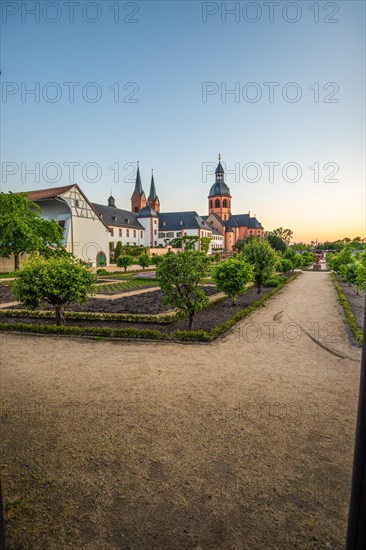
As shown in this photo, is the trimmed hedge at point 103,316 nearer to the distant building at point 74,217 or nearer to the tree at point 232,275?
the tree at point 232,275

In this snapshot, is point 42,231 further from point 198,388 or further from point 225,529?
point 225,529

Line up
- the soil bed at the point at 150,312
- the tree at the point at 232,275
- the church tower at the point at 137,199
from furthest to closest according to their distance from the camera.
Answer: the church tower at the point at 137,199 < the tree at the point at 232,275 < the soil bed at the point at 150,312

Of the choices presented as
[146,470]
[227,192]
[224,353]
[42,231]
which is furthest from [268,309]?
[227,192]

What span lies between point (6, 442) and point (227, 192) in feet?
353

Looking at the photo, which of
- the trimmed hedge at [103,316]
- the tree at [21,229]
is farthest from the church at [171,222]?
the trimmed hedge at [103,316]

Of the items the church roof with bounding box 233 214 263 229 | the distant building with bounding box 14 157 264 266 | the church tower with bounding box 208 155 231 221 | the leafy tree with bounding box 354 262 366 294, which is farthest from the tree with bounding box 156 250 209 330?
the church roof with bounding box 233 214 263 229

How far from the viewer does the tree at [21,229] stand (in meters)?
26.5

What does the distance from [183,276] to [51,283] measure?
4678mm

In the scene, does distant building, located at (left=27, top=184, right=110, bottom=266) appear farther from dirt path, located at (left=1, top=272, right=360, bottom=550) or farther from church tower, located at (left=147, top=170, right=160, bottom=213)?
church tower, located at (left=147, top=170, right=160, bottom=213)

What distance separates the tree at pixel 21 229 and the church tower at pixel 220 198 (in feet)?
268

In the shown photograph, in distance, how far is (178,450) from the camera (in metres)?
4.61

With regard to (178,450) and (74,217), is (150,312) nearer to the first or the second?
(178,450)

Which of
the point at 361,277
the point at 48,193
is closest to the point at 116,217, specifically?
the point at 48,193

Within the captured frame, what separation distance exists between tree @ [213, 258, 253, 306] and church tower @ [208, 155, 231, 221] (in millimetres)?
92207
